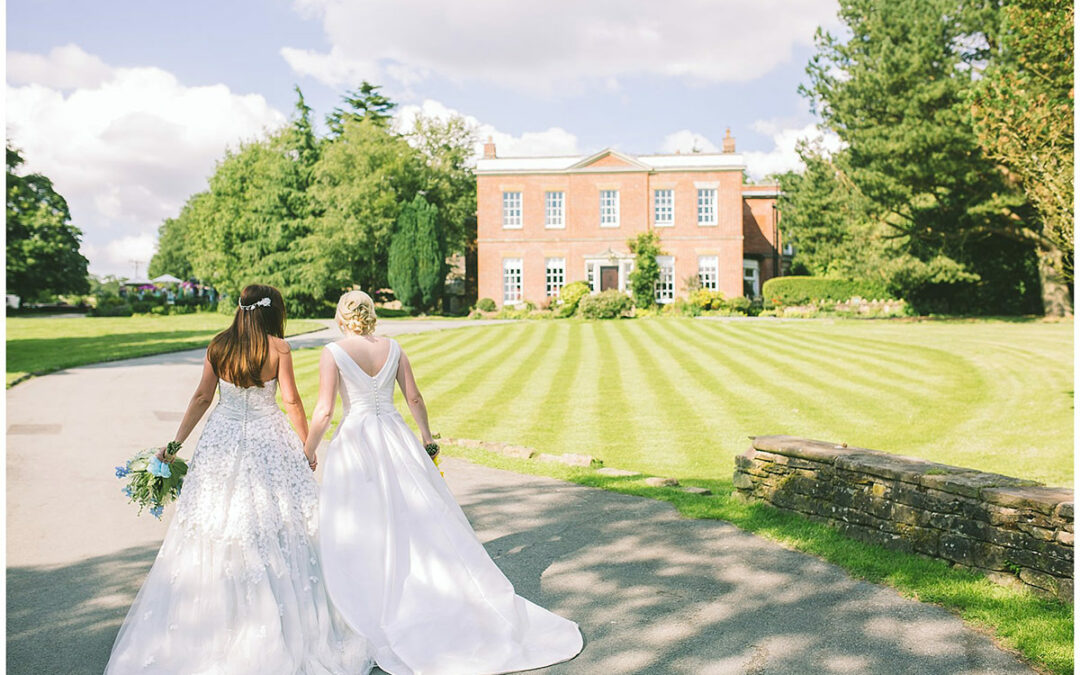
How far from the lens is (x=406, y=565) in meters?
4.45

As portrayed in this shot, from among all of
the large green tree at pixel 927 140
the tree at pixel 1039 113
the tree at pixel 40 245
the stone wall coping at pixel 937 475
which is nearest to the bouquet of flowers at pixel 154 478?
the stone wall coping at pixel 937 475

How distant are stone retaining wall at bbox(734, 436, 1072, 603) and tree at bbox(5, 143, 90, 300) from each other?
136ft

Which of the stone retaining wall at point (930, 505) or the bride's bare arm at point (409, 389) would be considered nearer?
the stone retaining wall at point (930, 505)

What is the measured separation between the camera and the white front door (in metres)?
44.8

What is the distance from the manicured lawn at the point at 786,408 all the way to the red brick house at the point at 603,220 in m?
17.8

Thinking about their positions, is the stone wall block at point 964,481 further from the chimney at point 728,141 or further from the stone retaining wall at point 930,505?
the chimney at point 728,141

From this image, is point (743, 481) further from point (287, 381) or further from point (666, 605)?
point (287, 381)

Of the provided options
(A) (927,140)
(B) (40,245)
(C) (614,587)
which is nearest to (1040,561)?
(C) (614,587)

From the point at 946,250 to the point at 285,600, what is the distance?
3376 centimetres

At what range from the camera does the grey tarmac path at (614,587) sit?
4066 millimetres

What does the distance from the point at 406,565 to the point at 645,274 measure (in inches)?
1407

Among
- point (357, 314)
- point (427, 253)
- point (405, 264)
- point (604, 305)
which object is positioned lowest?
point (357, 314)

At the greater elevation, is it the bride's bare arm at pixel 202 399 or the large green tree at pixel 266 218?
the large green tree at pixel 266 218

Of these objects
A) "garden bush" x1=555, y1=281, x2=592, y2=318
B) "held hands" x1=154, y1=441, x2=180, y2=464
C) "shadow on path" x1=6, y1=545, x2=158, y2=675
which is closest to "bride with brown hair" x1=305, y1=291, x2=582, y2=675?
"held hands" x1=154, y1=441, x2=180, y2=464
